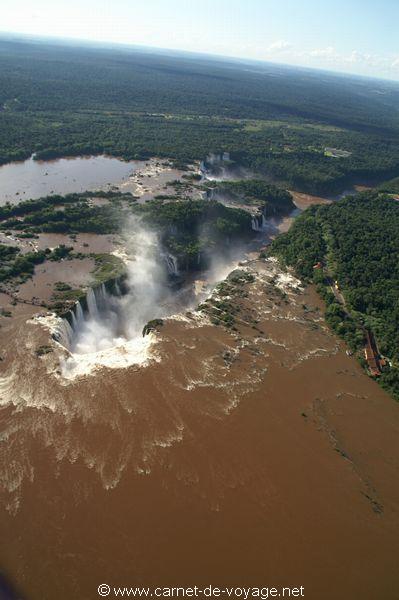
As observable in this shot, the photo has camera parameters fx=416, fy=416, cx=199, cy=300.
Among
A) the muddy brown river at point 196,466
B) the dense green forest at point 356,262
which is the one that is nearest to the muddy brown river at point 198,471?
the muddy brown river at point 196,466

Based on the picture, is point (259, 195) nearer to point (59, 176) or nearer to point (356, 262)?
point (356, 262)

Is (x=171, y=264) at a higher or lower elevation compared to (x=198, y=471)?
higher

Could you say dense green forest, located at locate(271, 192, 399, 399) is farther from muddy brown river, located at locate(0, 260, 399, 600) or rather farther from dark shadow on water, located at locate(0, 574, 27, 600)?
dark shadow on water, located at locate(0, 574, 27, 600)

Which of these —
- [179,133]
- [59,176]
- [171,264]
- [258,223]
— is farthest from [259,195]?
[179,133]

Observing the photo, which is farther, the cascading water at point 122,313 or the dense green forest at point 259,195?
the dense green forest at point 259,195

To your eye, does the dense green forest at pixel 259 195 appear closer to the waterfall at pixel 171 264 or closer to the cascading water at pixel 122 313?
the cascading water at pixel 122 313

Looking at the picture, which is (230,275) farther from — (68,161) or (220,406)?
(68,161)
